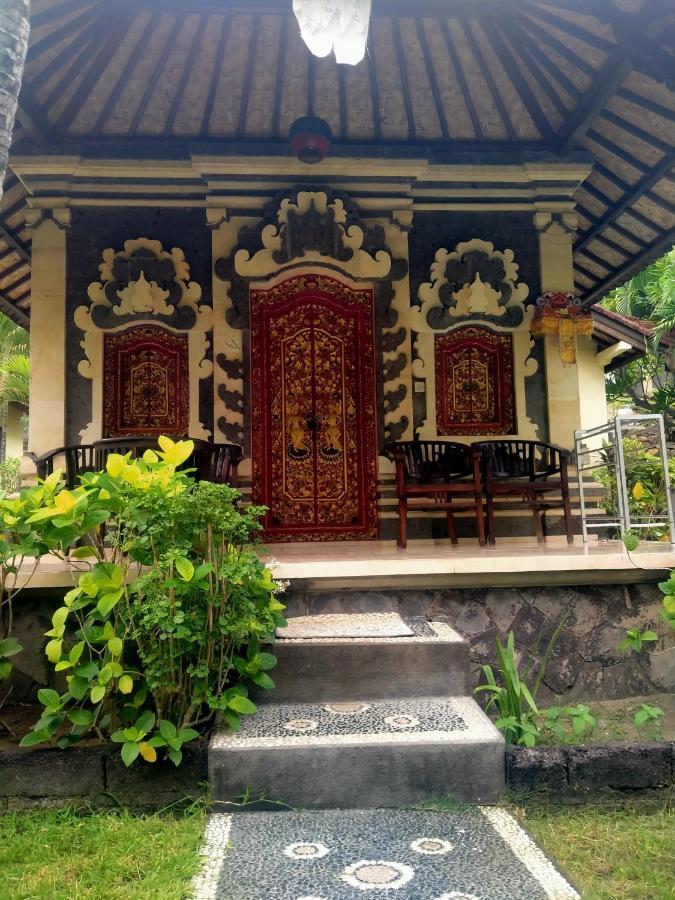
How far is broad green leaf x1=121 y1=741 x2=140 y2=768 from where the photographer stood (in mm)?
2453

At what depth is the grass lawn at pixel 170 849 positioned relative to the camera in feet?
6.54

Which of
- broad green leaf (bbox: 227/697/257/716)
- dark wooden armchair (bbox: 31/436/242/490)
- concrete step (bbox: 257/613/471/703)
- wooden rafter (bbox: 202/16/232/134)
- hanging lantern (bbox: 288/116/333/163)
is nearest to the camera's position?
broad green leaf (bbox: 227/697/257/716)

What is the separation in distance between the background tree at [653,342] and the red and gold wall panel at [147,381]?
7.44 m

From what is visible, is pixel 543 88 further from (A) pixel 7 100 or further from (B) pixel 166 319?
(A) pixel 7 100

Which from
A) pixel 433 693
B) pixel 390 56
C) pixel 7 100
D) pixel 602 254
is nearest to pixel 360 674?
pixel 433 693

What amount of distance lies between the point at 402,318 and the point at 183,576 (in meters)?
4.60

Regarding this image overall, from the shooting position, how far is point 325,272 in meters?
6.75

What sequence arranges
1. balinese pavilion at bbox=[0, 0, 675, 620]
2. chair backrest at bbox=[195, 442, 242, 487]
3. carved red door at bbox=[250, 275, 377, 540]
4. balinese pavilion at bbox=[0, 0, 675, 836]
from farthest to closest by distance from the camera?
carved red door at bbox=[250, 275, 377, 540], balinese pavilion at bbox=[0, 0, 675, 620], balinese pavilion at bbox=[0, 0, 675, 836], chair backrest at bbox=[195, 442, 242, 487]

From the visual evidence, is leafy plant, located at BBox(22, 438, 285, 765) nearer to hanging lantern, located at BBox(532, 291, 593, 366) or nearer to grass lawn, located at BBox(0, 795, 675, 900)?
grass lawn, located at BBox(0, 795, 675, 900)

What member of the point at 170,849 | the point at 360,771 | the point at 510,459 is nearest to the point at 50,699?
the point at 170,849

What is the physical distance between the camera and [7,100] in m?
2.10

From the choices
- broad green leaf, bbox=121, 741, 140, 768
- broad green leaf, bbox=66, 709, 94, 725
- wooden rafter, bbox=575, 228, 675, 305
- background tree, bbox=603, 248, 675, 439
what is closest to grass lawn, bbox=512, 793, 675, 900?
broad green leaf, bbox=121, 741, 140, 768

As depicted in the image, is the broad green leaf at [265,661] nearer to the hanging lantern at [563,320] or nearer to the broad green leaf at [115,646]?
the broad green leaf at [115,646]

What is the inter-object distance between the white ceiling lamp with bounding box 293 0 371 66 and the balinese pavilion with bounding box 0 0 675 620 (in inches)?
138
